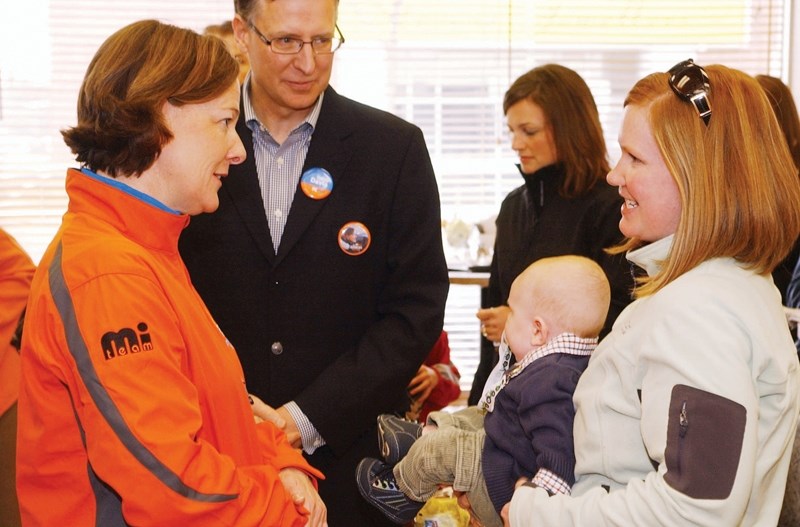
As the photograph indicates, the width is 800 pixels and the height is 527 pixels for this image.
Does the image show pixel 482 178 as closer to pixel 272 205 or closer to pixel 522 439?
pixel 272 205

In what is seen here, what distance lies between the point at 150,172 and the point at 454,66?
430 centimetres

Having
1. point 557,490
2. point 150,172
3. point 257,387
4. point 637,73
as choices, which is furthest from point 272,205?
point 637,73

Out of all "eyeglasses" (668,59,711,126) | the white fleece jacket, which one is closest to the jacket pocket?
the white fleece jacket

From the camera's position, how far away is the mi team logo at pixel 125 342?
1.45m

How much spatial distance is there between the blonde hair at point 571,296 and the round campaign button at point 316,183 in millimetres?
615

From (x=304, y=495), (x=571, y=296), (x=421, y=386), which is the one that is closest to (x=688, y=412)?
(x=571, y=296)

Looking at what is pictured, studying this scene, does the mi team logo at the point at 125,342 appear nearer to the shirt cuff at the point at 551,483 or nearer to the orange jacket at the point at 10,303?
the shirt cuff at the point at 551,483

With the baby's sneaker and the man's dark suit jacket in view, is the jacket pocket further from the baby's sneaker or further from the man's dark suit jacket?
the man's dark suit jacket

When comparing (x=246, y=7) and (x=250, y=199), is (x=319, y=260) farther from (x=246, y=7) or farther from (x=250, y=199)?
(x=246, y=7)

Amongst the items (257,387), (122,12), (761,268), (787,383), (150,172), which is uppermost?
(122,12)

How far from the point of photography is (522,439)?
6.02ft

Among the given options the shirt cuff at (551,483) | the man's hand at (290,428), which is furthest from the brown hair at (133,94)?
the shirt cuff at (551,483)

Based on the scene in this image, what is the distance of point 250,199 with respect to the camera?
2.31 m

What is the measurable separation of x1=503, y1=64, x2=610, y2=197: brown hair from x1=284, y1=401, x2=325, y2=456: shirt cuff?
50.9 inches
